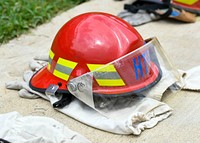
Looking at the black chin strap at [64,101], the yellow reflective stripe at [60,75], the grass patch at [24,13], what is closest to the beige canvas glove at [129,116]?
the black chin strap at [64,101]

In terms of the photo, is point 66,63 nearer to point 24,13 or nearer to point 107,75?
point 107,75

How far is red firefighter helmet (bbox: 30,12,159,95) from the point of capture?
272 cm

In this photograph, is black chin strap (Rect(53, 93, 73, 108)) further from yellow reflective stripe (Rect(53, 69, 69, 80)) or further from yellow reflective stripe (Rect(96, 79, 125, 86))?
yellow reflective stripe (Rect(96, 79, 125, 86))

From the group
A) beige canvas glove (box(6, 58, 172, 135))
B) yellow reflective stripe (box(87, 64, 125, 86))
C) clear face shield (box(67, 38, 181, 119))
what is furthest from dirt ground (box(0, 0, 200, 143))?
yellow reflective stripe (box(87, 64, 125, 86))

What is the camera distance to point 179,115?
108 inches

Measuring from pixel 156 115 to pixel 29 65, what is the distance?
1.08m

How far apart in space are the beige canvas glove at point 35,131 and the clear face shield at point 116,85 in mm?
240

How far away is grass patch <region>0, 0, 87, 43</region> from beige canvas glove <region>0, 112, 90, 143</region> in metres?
1.46

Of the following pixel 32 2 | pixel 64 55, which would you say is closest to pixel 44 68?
pixel 64 55

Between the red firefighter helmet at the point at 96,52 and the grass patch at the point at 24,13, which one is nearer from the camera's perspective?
the red firefighter helmet at the point at 96,52

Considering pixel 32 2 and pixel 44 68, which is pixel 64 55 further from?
pixel 32 2

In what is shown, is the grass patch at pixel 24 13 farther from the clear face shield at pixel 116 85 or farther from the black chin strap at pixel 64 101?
the clear face shield at pixel 116 85

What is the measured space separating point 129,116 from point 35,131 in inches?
Result: 19.0

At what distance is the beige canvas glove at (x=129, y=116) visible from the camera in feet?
8.36
